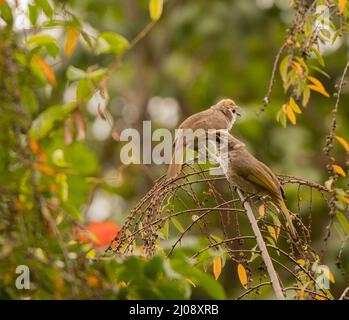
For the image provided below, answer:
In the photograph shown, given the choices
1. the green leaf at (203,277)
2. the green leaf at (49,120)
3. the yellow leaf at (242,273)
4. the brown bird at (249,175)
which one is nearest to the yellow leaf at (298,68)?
the brown bird at (249,175)

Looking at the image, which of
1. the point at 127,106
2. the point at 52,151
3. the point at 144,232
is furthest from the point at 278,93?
the point at 144,232

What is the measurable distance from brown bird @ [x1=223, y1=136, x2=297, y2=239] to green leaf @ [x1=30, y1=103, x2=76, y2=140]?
0.73 meters

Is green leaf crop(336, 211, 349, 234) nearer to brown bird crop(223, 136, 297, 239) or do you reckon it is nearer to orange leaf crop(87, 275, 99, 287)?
brown bird crop(223, 136, 297, 239)

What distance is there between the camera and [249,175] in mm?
3379

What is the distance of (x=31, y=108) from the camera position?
3.19 metres

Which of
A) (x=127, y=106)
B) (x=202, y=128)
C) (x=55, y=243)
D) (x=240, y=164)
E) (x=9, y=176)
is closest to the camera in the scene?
(x=9, y=176)

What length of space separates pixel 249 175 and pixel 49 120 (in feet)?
2.99

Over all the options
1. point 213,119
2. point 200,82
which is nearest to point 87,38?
point 213,119

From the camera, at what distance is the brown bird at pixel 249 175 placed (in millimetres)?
3279

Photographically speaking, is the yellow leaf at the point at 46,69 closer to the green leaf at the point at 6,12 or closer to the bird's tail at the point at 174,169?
the green leaf at the point at 6,12

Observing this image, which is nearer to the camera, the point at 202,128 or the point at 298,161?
the point at 202,128

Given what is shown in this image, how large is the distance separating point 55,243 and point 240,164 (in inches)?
53.6
